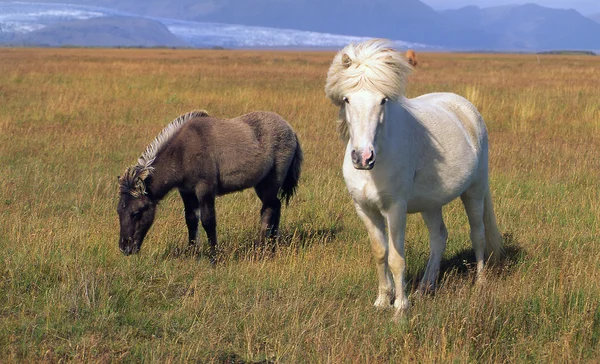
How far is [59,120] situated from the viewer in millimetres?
14305

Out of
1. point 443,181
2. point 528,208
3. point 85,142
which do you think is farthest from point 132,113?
point 443,181

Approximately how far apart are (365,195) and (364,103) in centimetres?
73

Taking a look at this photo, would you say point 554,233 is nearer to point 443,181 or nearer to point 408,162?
point 443,181

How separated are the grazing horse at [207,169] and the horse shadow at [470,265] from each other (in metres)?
1.76

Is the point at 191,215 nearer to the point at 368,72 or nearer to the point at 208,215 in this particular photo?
the point at 208,215

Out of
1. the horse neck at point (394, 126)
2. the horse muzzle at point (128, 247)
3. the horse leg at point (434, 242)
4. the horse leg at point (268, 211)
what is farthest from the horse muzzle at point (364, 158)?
the horse leg at point (268, 211)

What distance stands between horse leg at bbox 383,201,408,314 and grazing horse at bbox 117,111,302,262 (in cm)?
206

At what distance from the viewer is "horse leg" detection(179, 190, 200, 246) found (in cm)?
660

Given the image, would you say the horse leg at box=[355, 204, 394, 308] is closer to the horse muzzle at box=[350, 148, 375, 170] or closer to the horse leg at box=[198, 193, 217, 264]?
the horse muzzle at box=[350, 148, 375, 170]

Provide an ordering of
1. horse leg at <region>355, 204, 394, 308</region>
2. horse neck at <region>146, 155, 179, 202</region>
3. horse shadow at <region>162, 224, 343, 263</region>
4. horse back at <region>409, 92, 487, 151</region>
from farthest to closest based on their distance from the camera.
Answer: horse shadow at <region>162, 224, 343, 263</region> < horse neck at <region>146, 155, 179, 202</region> < horse back at <region>409, 92, 487, 151</region> < horse leg at <region>355, 204, 394, 308</region>

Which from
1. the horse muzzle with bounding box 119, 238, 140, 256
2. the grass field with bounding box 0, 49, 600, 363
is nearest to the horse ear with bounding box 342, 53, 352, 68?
the grass field with bounding box 0, 49, 600, 363

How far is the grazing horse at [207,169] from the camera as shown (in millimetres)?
6148

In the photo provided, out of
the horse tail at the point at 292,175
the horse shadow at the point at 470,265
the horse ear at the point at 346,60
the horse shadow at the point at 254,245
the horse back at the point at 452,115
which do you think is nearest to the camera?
the horse ear at the point at 346,60

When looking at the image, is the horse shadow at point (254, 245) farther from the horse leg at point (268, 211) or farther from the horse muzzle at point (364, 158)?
the horse muzzle at point (364, 158)
